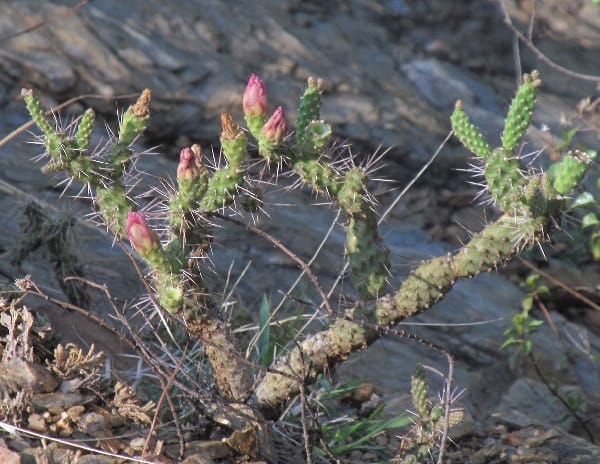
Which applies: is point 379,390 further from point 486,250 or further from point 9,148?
point 9,148

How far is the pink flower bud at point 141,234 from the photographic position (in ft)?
8.38

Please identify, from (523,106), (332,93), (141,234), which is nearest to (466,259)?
(523,106)

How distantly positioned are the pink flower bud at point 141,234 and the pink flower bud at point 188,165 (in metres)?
0.18

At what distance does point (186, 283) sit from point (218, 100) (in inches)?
142

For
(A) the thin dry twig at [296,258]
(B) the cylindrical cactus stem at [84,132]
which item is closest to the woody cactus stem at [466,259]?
(A) the thin dry twig at [296,258]

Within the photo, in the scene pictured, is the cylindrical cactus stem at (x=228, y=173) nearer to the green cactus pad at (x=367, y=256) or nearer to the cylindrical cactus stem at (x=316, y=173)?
the cylindrical cactus stem at (x=316, y=173)

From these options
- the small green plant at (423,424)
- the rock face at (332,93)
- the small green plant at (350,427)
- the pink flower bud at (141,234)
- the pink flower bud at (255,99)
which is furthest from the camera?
the rock face at (332,93)

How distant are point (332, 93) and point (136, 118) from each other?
Answer: 4.07 m

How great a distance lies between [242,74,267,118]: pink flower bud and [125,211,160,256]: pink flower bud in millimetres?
466

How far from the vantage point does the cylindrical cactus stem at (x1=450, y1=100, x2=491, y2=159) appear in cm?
284

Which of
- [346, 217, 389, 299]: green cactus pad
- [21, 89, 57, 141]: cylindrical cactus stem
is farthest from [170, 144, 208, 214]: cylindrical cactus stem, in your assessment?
[346, 217, 389, 299]: green cactus pad

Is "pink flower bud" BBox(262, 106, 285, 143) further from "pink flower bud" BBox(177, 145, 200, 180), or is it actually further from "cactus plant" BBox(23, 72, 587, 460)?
"pink flower bud" BBox(177, 145, 200, 180)

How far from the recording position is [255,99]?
2666 millimetres

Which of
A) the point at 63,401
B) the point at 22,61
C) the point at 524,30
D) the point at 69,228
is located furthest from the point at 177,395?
the point at 524,30
